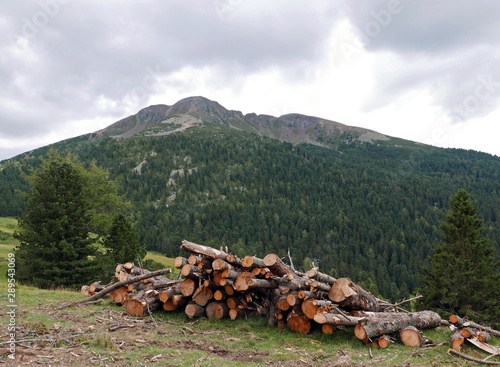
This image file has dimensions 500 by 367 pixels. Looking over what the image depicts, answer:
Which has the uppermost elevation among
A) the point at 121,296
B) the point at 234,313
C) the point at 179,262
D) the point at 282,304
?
the point at 179,262

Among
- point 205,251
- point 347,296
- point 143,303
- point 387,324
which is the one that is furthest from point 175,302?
point 387,324

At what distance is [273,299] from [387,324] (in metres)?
4.63

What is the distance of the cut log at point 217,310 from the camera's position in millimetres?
12914

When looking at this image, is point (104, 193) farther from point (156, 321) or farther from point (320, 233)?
point (320, 233)

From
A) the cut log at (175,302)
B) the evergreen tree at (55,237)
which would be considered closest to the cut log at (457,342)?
the cut log at (175,302)

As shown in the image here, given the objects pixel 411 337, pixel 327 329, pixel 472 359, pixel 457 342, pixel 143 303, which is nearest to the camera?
pixel 472 359

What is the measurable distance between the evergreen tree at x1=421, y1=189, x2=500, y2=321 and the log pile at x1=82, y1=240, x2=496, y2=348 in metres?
24.1

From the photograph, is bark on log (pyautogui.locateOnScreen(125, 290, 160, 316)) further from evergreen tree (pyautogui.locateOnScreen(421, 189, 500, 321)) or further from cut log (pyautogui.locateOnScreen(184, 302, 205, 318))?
evergreen tree (pyautogui.locateOnScreen(421, 189, 500, 321))

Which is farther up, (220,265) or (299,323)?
(220,265)

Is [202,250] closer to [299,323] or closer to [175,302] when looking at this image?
[175,302]

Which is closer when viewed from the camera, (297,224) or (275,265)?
A: (275,265)

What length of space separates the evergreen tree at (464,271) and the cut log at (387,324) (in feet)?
81.7

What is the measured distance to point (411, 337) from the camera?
10992mm

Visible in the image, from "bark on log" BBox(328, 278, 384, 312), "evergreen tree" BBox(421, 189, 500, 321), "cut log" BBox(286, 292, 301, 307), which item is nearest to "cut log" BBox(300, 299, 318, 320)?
"cut log" BBox(286, 292, 301, 307)
